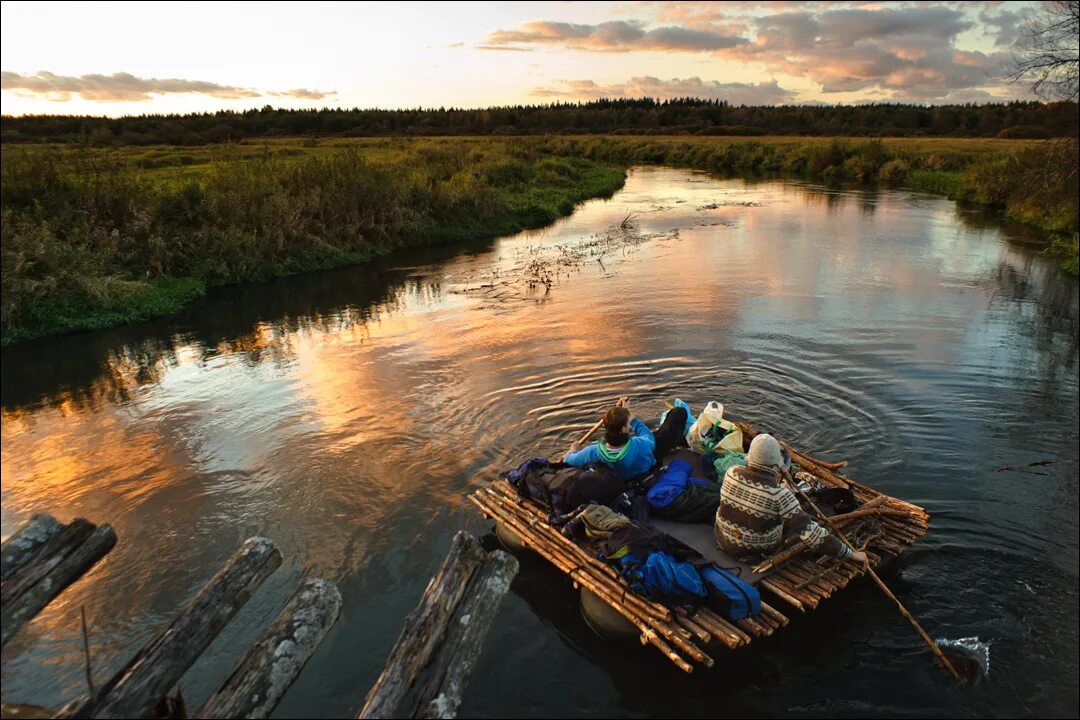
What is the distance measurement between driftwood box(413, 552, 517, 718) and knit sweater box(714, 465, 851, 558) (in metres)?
2.87

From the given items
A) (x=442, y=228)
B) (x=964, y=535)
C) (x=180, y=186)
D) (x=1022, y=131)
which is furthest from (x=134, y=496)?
(x=1022, y=131)

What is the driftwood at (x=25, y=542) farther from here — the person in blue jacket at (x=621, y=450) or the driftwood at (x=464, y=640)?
A: the person in blue jacket at (x=621, y=450)

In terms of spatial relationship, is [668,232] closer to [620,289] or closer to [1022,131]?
[620,289]

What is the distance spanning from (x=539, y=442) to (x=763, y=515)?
5.56 m

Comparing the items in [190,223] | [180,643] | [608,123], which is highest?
[608,123]

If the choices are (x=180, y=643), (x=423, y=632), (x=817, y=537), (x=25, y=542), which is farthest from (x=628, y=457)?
(x=25, y=542)

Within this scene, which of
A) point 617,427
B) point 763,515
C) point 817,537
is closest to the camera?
point 763,515

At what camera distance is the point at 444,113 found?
122 meters

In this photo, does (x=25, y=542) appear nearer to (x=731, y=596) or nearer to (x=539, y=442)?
(x=731, y=596)

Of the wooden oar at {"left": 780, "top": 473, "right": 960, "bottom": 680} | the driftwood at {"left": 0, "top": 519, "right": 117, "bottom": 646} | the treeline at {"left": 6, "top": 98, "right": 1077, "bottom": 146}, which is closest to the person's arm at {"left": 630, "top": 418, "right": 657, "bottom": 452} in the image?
the wooden oar at {"left": 780, "top": 473, "right": 960, "bottom": 680}

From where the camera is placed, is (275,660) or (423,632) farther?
(423,632)

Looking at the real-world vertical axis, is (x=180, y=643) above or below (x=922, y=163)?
below

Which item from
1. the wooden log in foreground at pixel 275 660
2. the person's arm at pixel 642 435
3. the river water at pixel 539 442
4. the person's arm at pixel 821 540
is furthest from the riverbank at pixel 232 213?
the person's arm at pixel 821 540

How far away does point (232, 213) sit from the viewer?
25.5 m
